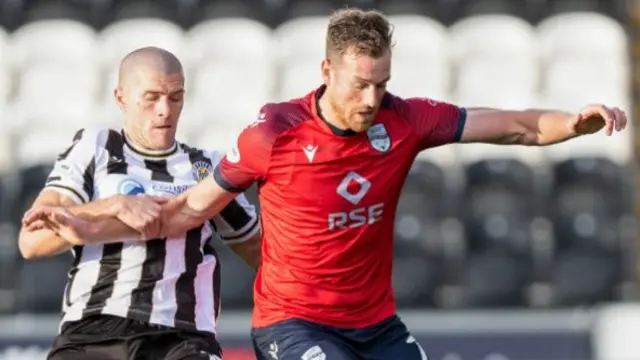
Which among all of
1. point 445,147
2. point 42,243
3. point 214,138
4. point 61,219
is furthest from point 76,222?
point 445,147

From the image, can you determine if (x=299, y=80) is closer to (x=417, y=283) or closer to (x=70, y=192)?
(x=417, y=283)

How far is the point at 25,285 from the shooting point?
34.4 feet

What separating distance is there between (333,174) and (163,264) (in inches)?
28.8

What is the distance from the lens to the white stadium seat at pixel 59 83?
39.8ft

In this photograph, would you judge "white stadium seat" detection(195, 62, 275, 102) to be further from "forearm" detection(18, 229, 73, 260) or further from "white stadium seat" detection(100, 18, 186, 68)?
"forearm" detection(18, 229, 73, 260)

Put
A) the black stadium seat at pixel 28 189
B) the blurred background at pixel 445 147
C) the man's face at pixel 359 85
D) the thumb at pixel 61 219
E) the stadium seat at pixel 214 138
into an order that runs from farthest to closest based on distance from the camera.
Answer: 1. the stadium seat at pixel 214 138
2. the black stadium seat at pixel 28 189
3. the blurred background at pixel 445 147
4. the thumb at pixel 61 219
5. the man's face at pixel 359 85

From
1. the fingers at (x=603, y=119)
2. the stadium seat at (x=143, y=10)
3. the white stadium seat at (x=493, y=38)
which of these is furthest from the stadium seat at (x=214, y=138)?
the fingers at (x=603, y=119)

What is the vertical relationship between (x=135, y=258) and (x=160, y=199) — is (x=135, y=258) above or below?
below

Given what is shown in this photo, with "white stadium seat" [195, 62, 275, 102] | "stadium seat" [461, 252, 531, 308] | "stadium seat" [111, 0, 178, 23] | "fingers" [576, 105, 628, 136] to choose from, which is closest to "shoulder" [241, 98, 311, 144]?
"fingers" [576, 105, 628, 136]

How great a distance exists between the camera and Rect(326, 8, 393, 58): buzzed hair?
534 cm

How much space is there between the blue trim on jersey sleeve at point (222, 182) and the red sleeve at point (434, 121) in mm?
690

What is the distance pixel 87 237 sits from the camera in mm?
5488

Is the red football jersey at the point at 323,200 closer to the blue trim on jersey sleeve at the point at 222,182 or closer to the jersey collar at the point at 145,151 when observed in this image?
the blue trim on jersey sleeve at the point at 222,182

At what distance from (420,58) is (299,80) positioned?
3.17 ft
